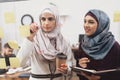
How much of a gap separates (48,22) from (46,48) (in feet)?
0.63

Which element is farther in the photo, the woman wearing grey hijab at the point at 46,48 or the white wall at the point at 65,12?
the white wall at the point at 65,12

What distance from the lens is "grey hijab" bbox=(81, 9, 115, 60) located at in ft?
5.10

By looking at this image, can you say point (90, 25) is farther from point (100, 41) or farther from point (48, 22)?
point (48, 22)

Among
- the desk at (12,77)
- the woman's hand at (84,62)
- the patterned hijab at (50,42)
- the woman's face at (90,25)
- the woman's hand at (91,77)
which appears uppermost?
the woman's face at (90,25)

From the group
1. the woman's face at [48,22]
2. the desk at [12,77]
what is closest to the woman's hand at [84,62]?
the woman's face at [48,22]

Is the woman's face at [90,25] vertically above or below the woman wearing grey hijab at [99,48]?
above

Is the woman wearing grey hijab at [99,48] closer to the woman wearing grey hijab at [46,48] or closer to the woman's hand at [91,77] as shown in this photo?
the woman's hand at [91,77]

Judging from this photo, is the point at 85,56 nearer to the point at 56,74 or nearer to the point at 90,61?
the point at 90,61

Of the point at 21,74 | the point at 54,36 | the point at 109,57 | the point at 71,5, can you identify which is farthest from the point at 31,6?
the point at 109,57

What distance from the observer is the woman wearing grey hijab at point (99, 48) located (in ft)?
5.03

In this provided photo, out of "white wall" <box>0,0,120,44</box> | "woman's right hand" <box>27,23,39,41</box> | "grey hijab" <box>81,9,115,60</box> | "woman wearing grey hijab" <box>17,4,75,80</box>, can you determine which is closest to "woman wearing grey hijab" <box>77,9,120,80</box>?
"grey hijab" <box>81,9,115,60</box>

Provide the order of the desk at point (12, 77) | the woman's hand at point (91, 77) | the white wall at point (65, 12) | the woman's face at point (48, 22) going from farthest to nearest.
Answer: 1. the white wall at point (65, 12)
2. the desk at point (12, 77)
3. the woman's face at point (48, 22)
4. the woman's hand at point (91, 77)

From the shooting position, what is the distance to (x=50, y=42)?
167 cm

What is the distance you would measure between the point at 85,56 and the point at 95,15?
301 millimetres
